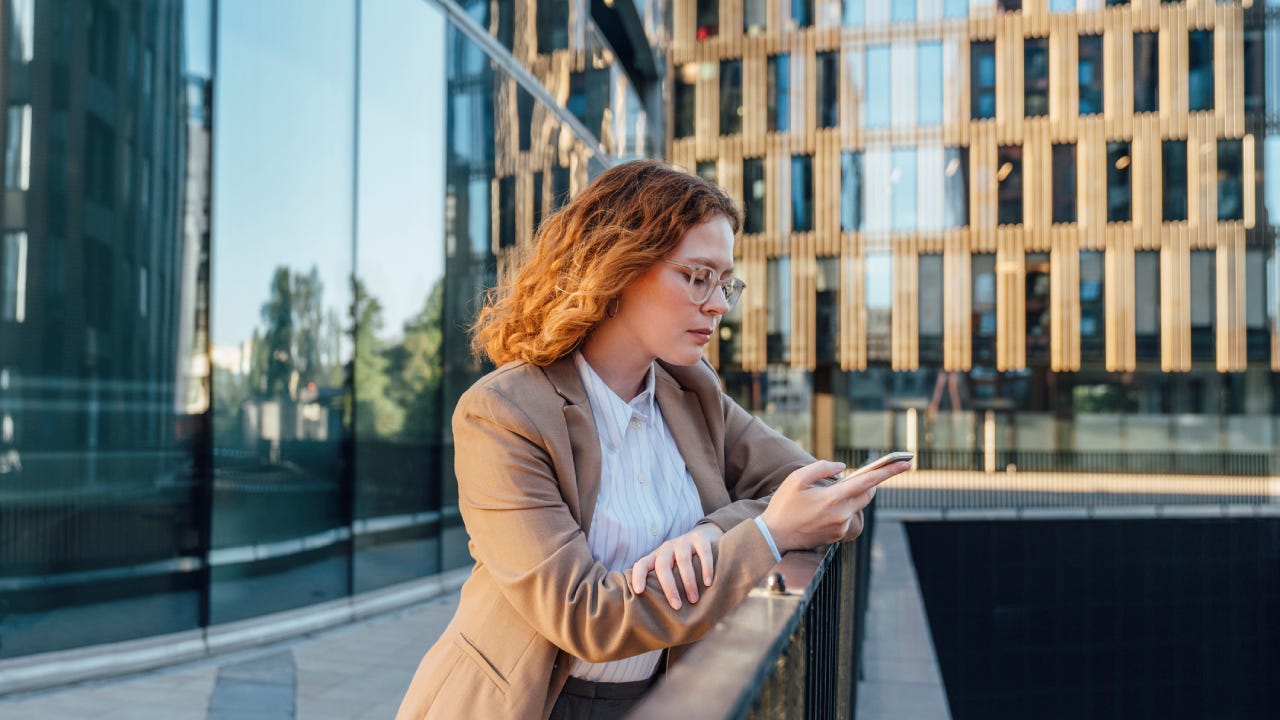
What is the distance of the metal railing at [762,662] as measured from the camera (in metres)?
0.96

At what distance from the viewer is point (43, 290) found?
651cm

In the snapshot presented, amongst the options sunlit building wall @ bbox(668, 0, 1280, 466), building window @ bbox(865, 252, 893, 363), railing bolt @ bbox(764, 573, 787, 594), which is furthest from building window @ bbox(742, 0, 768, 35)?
railing bolt @ bbox(764, 573, 787, 594)

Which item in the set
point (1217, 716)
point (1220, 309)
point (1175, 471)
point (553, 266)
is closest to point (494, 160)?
point (553, 266)

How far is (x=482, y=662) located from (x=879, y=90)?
28.5m

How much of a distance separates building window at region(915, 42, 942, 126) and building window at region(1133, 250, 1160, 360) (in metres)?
6.82

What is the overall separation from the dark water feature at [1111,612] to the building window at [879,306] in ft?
38.4

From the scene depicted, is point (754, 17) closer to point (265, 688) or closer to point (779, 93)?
point (779, 93)

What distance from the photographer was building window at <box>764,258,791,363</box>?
28141 mm

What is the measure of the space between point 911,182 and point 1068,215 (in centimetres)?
440

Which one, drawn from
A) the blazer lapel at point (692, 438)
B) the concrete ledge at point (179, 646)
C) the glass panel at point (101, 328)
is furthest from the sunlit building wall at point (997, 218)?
the blazer lapel at point (692, 438)

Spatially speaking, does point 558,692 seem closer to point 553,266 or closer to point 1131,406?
point 553,266

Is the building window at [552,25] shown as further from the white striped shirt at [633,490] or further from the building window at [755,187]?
the building window at [755,187]

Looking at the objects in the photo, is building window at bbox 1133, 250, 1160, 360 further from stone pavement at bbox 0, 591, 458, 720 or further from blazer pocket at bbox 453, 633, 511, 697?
blazer pocket at bbox 453, 633, 511, 697

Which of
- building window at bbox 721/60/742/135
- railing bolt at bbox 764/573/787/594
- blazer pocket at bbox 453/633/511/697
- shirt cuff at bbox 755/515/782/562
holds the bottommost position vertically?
blazer pocket at bbox 453/633/511/697
